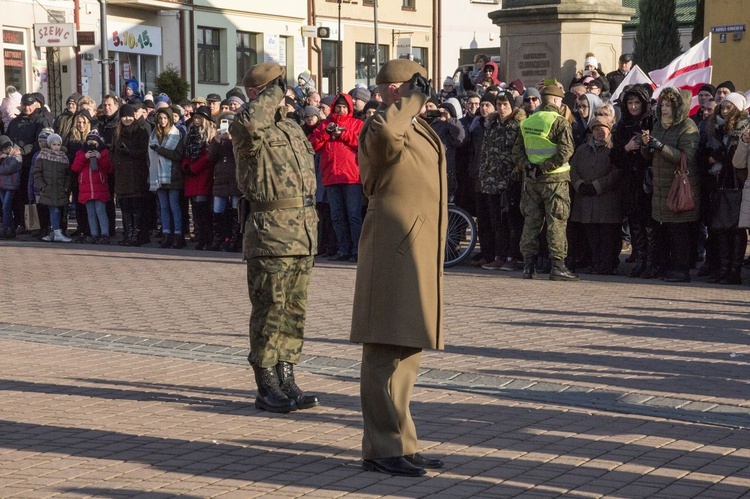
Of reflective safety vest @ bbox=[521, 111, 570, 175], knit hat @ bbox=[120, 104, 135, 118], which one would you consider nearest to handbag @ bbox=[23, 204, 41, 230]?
knit hat @ bbox=[120, 104, 135, 118]

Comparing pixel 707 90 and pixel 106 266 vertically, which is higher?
pixel 707 90

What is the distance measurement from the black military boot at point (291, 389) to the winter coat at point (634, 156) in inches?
312

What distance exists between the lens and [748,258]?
16.2 meters

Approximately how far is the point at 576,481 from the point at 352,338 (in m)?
1.29

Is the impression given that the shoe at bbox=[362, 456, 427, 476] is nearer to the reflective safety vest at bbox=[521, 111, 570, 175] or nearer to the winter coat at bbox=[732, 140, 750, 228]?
the reflective safety vest at bbox=[521, 111, 570, 175]

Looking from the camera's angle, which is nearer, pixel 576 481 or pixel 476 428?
pixel 576 481

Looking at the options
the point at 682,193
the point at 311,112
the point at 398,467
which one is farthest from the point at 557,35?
the point at 398,467

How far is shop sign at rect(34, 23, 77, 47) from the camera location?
34469 millimetres

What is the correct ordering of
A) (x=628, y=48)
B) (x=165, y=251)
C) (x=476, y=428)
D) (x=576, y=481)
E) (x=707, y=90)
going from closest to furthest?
(x=576, y=481) → (x=476, y=428) → (x=707, y=90) → (x=165, y=251) → (x=628, y=48)

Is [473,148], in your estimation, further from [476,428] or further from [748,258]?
[476,428]

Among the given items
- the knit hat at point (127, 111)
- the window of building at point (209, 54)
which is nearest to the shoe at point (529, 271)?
the knit hat at point (127, 111)

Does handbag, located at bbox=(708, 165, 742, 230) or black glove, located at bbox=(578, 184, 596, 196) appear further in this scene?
black glove, located at bbox=(578, 184, 596, 196)

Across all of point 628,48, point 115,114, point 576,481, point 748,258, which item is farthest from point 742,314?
point 628,48

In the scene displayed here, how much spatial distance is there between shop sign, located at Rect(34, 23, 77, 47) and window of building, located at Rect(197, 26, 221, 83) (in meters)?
14.0
